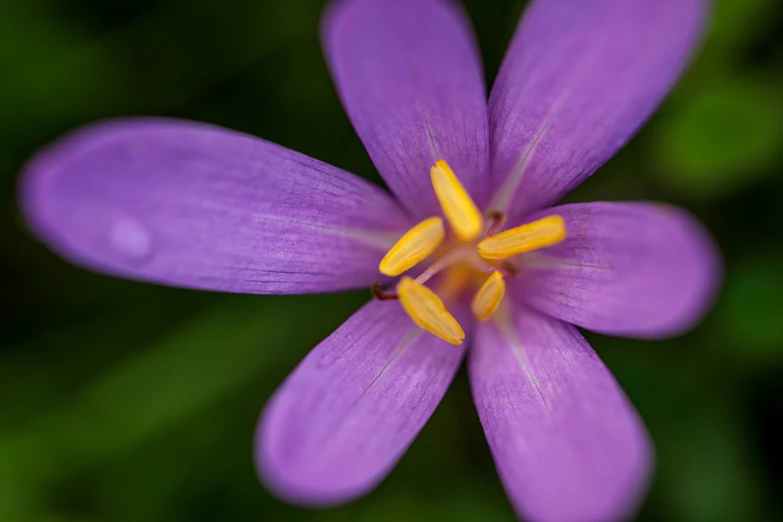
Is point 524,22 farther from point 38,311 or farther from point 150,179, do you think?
point 38,311

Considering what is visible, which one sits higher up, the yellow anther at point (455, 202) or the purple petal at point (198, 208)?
the purple petal at point (198, 208)

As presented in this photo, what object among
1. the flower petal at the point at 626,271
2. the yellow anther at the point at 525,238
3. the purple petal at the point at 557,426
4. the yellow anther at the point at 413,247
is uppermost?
the yellow anther at the point at 413,247

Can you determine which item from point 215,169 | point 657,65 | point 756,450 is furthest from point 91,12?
point 756,450

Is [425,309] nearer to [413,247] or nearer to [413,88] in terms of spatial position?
[413,247]

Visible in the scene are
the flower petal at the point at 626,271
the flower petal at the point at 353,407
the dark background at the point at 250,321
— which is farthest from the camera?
the dark background at the point at 250,321

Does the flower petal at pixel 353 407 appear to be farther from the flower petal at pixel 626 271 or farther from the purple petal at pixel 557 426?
the flower petal at pixel 626 271

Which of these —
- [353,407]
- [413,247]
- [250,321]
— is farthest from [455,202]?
[250,321]

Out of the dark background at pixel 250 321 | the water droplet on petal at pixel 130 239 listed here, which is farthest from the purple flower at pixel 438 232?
the dark background at pixel 250 321
